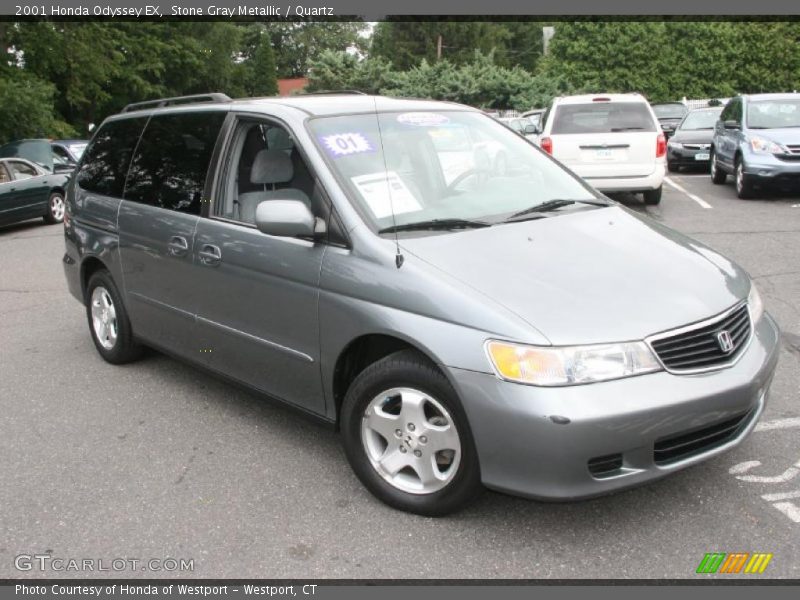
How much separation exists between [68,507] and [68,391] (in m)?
1.72

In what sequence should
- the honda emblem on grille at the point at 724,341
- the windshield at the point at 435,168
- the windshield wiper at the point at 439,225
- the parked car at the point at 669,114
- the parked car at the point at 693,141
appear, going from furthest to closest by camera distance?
the parked car at the point at 669,114
the parked car at the point at 693,141
the windshield at the point at 435,168
the windshield wiper at the point at 439,225
the honda emblem on grille at the point at 724,341

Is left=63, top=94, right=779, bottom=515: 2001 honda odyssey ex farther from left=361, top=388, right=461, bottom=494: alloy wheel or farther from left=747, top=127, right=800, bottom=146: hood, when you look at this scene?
left=747, top=127, right=800, bottom=146: hood

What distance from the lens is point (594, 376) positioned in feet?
9.64

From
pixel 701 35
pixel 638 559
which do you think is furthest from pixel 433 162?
pixel 701 35

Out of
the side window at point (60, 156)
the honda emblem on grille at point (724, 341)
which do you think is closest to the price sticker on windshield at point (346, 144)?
the honda emblem on grille at point (724, 341)

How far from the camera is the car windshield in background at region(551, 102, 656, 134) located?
11820 millimetres

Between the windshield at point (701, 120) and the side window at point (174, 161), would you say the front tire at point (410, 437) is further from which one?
the windshield at point (701, 120)

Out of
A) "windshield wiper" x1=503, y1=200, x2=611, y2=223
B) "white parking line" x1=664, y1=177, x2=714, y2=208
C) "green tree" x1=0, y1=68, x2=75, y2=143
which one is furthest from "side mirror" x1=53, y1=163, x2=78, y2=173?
"windshield wiper" x1=503, y1=200, x2=611, y2=223

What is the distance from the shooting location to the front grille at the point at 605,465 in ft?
9.75

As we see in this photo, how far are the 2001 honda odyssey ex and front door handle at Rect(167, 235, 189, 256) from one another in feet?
0.04

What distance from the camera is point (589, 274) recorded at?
3.35 meters

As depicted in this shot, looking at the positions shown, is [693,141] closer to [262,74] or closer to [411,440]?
[411,440]

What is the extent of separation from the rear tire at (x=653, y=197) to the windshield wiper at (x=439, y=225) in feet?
30.5

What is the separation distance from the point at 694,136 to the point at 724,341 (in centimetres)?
1601
